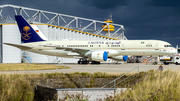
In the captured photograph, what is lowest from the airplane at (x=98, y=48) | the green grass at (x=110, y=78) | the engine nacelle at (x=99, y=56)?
the green grass at (x=110, y=78)

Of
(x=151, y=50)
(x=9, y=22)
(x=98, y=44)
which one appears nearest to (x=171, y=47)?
(x=151, y=50)

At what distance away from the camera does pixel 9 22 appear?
55.8 meters

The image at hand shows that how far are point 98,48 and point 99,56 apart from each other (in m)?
4.02

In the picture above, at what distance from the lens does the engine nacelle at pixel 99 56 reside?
35094 millimetres

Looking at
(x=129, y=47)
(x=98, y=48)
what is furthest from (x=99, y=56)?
(x=129, y=47)

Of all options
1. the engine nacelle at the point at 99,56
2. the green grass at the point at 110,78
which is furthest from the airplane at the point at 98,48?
the green grass at the point at 110,78

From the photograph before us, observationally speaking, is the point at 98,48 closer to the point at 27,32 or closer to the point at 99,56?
the point at 99,56

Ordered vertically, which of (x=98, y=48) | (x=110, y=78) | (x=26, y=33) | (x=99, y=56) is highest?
(x=26, y=33)

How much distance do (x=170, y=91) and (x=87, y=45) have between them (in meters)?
29.8

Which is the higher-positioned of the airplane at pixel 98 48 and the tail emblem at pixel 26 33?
the tail emblem at pixel 26 33

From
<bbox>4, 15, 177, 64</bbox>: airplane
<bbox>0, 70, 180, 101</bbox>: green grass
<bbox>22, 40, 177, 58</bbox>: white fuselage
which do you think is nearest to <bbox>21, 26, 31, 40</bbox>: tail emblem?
<bbox>4, 15, 177, 64</bbox>: airplane

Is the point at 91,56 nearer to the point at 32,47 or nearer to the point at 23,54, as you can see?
the point at 32,47

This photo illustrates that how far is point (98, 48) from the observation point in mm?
39062

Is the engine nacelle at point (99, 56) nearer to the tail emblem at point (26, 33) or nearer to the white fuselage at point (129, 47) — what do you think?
the white fuselage at point (129, 47)
